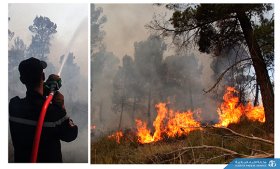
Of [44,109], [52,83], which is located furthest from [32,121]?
[52,83]

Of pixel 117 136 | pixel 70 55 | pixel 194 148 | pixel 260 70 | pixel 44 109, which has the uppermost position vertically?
pixel 70 55

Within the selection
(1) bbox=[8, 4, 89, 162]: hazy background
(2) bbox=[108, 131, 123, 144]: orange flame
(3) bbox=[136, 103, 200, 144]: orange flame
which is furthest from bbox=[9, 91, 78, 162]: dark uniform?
(3) bbox=[136, 103, 200, 144]: orange flame

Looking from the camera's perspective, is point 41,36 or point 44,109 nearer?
point 44,109

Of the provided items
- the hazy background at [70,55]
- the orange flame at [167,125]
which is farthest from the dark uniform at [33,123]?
the orange flame at [167,125]

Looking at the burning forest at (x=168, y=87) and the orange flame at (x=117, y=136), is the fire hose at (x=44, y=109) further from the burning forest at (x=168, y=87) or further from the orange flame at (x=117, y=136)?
the orange flame at (x=117, y=136)

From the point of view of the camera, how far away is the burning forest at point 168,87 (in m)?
7.43

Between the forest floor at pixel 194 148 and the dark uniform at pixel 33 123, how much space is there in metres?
0.55

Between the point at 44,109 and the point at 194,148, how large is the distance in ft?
8.22

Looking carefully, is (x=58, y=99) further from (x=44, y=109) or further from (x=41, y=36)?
(x=41, y=36)

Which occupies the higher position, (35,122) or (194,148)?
(35,122)

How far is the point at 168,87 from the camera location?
745cm

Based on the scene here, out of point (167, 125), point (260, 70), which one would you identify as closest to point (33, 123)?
point (167, 125)

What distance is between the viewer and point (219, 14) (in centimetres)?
754

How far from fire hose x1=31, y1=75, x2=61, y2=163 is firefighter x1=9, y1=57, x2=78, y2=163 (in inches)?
1.4
